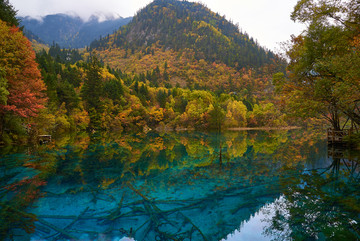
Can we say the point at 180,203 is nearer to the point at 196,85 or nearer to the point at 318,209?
the point at 318,209

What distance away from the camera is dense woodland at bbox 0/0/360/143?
1578cm

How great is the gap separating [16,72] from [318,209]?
26.4 m

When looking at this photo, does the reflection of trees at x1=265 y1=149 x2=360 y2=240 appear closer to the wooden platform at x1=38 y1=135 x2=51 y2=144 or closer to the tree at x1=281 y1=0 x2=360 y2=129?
the tree at x1=281 y1=0 x2=360 y2=129

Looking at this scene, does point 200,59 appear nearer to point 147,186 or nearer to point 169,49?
point 169,49

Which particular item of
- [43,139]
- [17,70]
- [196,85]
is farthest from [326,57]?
[196,85]

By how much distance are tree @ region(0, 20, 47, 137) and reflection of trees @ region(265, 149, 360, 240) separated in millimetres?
22158

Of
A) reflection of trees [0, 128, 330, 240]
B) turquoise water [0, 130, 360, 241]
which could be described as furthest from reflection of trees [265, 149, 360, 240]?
reflection of trees [0, 128, 330, 240]

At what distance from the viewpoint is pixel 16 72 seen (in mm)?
20391

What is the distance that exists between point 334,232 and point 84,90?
57.8 m

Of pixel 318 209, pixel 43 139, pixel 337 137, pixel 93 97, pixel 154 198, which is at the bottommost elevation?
pixel 43 139

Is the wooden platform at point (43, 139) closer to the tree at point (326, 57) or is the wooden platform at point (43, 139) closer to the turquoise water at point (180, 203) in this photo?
the turquoise water at point (180, 203)

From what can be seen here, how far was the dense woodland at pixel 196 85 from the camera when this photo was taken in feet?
51.8

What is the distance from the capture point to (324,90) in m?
15.2

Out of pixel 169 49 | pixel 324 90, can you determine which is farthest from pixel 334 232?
pixel 169 49
